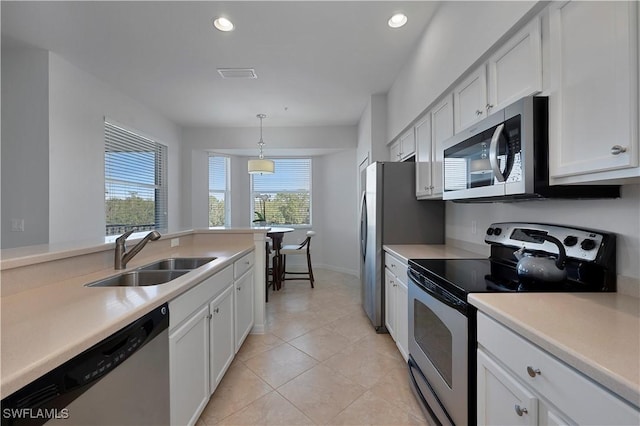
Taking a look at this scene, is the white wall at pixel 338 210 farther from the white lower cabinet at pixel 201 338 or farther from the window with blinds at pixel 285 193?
the white lower cabinet at pixel 201 338

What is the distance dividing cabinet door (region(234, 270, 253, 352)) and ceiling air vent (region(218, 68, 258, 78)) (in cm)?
225

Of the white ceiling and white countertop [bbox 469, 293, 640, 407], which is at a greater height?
the white ceiling

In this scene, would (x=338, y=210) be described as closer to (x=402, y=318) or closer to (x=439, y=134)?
(x=439, y=134)

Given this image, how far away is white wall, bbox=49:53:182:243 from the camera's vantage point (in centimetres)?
288

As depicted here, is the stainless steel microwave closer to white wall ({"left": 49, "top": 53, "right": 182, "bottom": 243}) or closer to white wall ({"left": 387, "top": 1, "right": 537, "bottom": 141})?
white wall ({"left": 387, "top": 1, "right": 537, "bottom": 141})

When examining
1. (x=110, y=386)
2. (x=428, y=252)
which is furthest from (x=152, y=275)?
(x=428, y=252)

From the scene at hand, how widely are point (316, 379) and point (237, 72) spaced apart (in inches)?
127

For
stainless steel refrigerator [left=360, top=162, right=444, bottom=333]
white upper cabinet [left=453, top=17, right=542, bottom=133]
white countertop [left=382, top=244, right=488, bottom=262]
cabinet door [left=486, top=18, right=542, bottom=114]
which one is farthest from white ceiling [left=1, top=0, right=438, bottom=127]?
white countertop [left=382, top=244, right=488, bottom=262]

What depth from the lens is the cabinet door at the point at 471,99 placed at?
68.2 inches

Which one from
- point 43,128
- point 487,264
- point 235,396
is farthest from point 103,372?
point 43,128

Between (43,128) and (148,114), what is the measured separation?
5.68 ft

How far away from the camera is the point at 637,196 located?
1126mm

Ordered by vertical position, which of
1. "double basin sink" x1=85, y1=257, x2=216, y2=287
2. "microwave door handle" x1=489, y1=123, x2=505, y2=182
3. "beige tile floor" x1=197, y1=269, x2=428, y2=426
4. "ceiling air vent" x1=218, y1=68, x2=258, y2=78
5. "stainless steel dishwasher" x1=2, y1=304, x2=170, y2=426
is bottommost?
"beige tile floor" x1=197, y1=269, x2=428, y2=426

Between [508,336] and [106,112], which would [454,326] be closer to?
[508,336]
